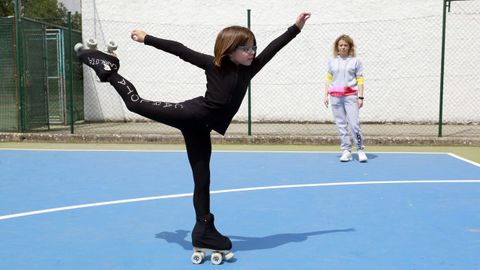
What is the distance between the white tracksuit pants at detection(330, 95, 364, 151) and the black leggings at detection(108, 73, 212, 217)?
4.83m

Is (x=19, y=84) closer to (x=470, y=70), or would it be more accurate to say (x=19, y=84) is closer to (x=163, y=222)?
(x=163, y=222)

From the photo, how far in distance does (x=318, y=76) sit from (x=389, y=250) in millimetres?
10652

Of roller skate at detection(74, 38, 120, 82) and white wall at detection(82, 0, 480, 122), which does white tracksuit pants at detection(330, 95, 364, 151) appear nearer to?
roller skate at detection(74, 38, 120, 82)

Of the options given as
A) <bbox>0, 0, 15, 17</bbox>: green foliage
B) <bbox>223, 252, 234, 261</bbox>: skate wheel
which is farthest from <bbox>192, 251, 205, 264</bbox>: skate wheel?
<bbox>0, 0, 15, 17</bbox>: green foliage

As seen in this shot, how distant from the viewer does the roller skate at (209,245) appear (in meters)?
3.85

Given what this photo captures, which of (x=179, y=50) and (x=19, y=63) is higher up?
(x=19, y=63)

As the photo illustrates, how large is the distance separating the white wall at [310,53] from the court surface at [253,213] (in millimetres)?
5913

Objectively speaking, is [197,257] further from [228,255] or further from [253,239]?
[253,239]

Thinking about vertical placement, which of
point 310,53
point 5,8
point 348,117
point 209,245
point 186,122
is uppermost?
point 5,8

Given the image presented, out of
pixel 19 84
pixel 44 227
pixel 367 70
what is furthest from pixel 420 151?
pixel 19 84

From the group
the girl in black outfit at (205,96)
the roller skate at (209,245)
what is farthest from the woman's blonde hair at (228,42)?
the roller skate at (209,245)

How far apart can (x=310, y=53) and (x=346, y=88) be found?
6150mm

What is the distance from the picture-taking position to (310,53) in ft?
47.2

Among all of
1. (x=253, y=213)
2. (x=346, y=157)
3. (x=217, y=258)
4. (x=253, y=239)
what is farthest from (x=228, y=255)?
(x=346, y=157)
